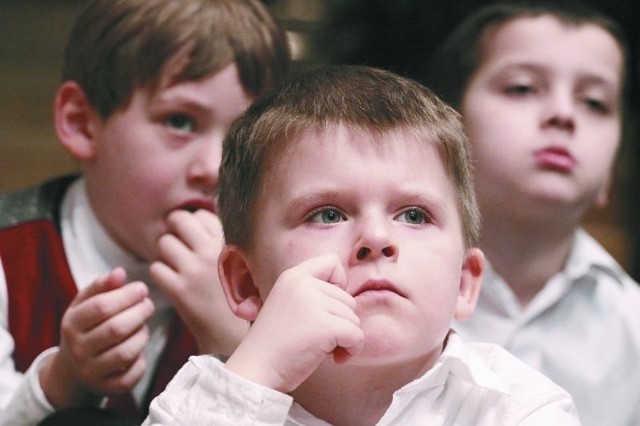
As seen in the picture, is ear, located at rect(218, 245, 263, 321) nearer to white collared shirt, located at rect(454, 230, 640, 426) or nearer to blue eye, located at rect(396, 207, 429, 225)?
blue eye, located at rect(396, 207, 429, 225)

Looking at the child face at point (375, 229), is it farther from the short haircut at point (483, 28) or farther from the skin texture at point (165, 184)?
the short haircut at point (483, 28)

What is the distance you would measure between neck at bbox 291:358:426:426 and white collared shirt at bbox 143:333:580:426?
0.6 inches

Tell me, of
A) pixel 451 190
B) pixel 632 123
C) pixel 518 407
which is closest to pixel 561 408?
pixel 518 407

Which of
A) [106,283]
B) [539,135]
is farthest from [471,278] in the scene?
[539,135]

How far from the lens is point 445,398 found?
988 mm

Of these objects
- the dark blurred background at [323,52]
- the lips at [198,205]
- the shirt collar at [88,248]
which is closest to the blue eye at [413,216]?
the lips at [198,205]

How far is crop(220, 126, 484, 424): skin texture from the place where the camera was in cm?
87

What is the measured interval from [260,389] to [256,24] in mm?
678

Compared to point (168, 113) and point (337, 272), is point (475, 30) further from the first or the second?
point (337, 272)

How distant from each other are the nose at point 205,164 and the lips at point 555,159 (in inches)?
18.9

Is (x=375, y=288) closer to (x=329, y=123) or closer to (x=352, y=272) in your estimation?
(x=352, y=272)

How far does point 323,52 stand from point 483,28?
2.42 feet

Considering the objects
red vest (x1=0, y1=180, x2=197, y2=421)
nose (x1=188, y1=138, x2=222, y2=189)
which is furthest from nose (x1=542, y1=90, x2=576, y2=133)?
red vest (x1=0, y1=180, x2=197, y2=421)

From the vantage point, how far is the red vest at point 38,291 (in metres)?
1.29
